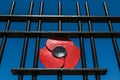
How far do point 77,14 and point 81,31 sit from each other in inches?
15.7

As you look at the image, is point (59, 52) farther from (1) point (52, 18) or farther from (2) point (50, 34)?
(1) point (52, 18)

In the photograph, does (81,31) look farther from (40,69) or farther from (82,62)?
(40,69)

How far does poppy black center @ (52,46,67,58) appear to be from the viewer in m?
3.84

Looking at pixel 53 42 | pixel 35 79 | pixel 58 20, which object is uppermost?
pixel 58 20

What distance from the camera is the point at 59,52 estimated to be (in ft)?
12.7

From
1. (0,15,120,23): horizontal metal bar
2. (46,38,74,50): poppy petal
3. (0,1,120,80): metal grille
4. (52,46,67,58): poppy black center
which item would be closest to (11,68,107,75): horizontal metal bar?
(0,1,120,80): metal grille

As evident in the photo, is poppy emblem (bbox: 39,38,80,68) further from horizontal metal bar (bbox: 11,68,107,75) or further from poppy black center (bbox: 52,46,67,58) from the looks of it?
horizontal metal bar (bbox: 11,68,107,75)

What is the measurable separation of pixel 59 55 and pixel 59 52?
50 millimetres

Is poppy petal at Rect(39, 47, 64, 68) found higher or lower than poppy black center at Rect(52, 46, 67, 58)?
lower

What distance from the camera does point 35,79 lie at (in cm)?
362

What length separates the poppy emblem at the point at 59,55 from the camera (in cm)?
384

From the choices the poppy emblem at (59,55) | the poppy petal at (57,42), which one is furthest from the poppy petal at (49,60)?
the poppy petal at (57,42)

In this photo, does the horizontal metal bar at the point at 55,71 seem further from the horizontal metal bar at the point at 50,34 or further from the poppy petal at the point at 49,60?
the horizontal metal bar at the point at 50,34

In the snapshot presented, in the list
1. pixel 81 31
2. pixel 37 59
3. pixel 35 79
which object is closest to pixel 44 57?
pixel 37 59
